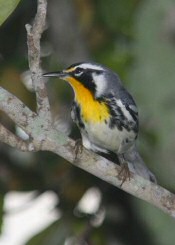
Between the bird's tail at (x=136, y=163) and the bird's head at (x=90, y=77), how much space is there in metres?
0.35

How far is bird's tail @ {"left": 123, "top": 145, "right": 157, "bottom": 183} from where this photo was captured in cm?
400

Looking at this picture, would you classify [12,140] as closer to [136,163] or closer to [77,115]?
[77,115]

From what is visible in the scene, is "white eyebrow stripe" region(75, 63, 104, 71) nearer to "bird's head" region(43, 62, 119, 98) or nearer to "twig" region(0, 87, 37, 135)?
"bird's head" region(43, 62, 119, 98)

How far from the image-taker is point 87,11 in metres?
Result: 4.80

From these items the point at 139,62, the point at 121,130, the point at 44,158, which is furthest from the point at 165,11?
the point at 44,158

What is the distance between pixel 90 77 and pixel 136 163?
1.60 ft

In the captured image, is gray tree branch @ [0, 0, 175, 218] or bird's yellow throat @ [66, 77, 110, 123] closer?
gray tree branch @ [0, 0, 175, 218]

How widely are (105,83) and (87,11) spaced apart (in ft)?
3.00

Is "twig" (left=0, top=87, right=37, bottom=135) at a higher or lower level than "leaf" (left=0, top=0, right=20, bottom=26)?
lower

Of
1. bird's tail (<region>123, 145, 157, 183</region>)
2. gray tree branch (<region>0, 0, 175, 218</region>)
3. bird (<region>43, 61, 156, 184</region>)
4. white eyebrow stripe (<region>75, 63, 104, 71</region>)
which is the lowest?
bird's tail (<region>123, 145, 157, 183</region>)

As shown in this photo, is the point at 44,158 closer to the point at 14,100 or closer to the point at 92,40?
the point at 92,40

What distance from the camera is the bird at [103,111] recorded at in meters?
3.83

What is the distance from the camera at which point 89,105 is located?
12.7 feet

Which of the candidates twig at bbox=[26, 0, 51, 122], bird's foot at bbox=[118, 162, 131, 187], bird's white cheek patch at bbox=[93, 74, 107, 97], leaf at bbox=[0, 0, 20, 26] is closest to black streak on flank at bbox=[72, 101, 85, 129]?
bird's white cheek patch at bbox=[93, 74, 107, 97]
